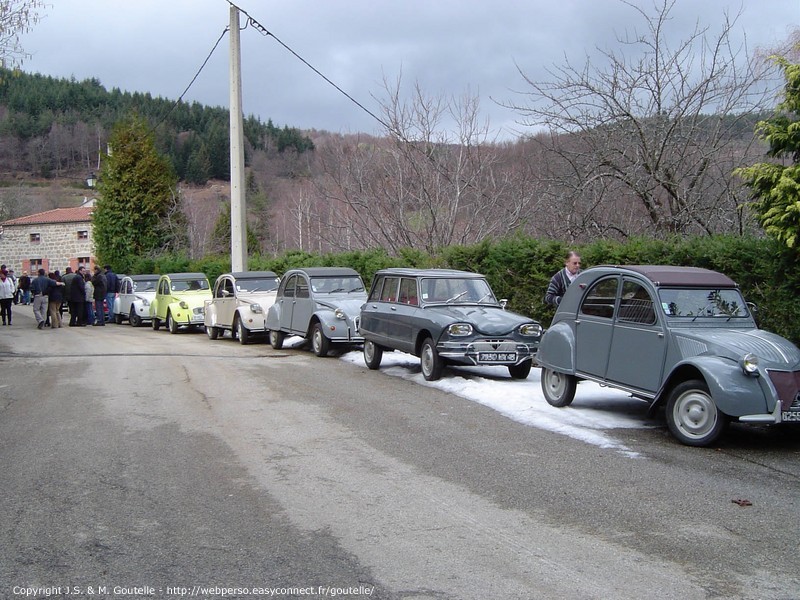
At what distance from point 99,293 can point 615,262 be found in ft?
68.5

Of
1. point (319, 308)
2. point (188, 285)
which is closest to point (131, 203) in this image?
point (188, 285)

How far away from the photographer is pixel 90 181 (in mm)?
54281

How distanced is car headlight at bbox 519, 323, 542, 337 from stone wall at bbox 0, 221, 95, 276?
235 ft

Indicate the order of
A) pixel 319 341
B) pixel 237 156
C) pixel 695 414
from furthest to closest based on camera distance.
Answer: pixel 237 156 < pixel 319 341 < pixel 695 414

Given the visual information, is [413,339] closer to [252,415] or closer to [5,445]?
[252,415]

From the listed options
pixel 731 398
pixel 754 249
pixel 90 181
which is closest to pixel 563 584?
pixel 731 398

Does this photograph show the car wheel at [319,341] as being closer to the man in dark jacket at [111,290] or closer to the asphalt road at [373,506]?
the asphalt road at [373,506]

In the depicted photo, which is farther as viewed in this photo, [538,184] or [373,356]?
[538,184]

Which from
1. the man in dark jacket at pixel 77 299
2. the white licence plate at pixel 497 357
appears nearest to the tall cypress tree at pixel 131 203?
the man in dark jacket at pixel 77 299

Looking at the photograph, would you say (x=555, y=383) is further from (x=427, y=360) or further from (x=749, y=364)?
A: (x=749, y=364)

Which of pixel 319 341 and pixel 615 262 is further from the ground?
pixel 615 262

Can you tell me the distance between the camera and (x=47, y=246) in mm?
78062

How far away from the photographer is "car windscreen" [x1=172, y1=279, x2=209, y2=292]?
26.5 m

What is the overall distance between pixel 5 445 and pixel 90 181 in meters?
49.9
